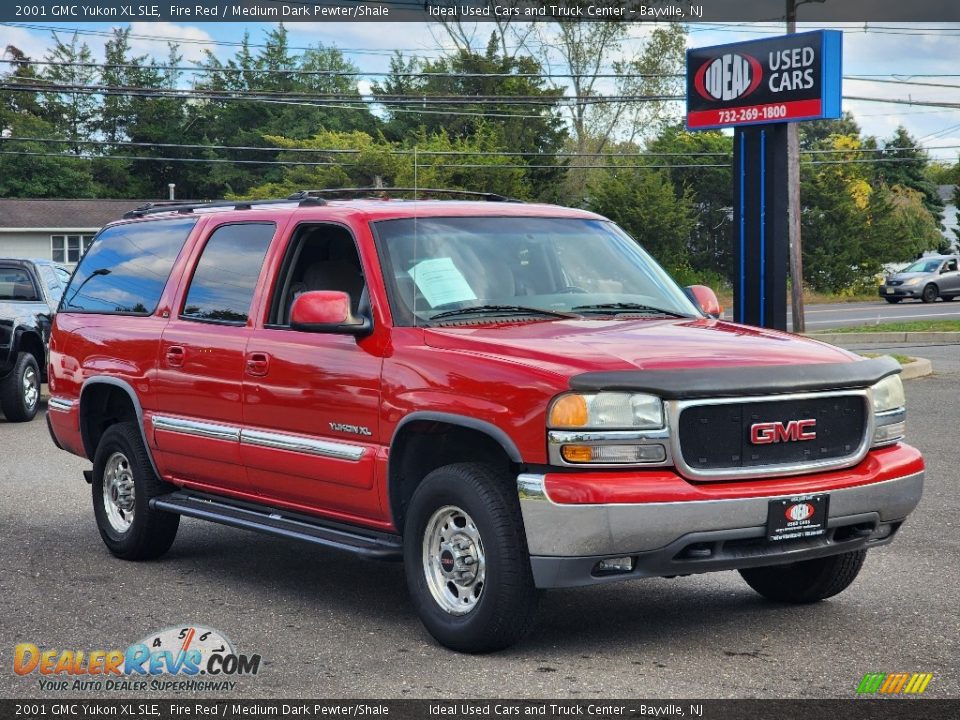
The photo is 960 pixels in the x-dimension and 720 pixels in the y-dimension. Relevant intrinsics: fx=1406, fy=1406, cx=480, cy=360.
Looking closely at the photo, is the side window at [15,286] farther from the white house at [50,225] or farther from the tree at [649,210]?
the white house at [50,225]

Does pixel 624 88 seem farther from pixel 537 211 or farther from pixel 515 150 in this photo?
pixel 537 211

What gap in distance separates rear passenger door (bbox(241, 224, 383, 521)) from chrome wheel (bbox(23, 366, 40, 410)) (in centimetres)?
1013

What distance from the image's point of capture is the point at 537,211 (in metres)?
7.29

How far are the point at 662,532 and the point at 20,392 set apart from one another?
40.7 ft

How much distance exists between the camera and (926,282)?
155ft

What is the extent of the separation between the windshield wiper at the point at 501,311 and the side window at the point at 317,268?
0.76 meters

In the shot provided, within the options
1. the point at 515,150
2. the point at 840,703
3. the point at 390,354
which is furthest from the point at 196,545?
the point at 515,150

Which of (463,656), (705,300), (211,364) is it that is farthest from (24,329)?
(463,656)

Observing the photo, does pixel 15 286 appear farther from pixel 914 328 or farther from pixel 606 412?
pixel 914 328

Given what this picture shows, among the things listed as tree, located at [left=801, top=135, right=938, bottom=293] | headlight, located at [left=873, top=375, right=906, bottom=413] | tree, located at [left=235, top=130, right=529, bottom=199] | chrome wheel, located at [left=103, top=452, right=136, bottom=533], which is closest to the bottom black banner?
headlight, located at [left=873, top=375, right=906, bottom=413]

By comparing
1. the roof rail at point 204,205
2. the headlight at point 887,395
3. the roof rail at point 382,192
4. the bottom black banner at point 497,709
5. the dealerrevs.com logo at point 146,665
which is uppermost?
the roof rail at point 382,192

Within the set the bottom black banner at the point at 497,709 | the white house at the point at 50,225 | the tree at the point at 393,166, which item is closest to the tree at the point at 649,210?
the tree at the point at 393,166

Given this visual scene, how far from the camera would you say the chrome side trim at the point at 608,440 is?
541 cm

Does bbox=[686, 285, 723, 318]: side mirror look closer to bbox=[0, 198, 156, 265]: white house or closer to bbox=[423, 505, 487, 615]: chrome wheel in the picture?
bbox=[423, 505, 487, 615]: chrome wheel
